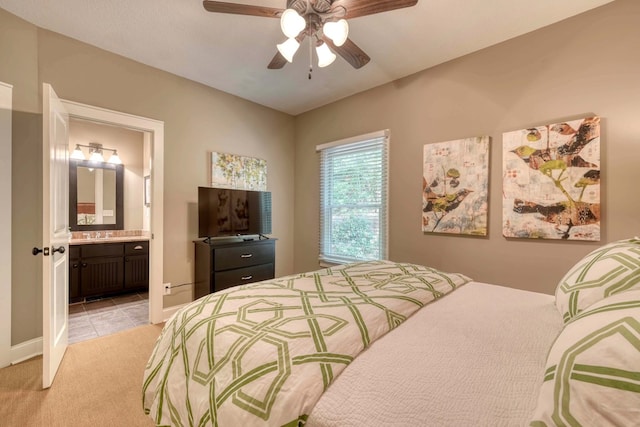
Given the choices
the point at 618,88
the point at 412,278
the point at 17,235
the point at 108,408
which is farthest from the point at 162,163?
the point at 618,88

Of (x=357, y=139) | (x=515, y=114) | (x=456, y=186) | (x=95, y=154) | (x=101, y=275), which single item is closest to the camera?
(x=515, y=114)

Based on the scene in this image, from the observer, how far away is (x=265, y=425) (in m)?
0.72

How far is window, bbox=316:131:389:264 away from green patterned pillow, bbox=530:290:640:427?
8.52 ft

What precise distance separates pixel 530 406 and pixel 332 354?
1.61ft

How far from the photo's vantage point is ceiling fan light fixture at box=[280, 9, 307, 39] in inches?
62.5

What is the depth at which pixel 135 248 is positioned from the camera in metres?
4.01

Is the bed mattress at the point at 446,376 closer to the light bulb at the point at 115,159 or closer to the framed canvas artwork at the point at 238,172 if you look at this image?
the framed canvas artwork at the point at 238,172

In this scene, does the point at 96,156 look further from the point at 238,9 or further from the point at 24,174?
the point at 238,9

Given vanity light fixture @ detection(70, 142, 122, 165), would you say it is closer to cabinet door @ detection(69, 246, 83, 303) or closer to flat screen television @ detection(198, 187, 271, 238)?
cabinet door @ detection(69, 246, 83, 303)

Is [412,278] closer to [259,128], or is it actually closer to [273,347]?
[273,347]

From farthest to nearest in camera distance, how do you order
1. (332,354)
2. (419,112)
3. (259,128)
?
(259,128) < (419,112) < (332,354)

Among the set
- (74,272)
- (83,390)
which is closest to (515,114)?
(83,390)

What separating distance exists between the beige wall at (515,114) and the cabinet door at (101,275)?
3.53 m

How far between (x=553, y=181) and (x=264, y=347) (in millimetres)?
2457
